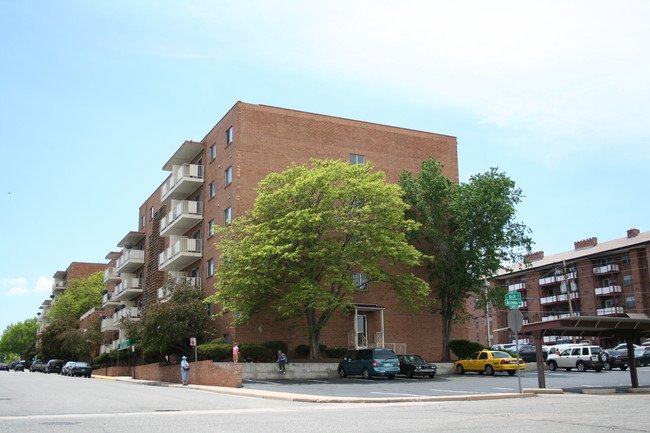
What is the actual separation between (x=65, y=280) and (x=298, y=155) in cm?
8167

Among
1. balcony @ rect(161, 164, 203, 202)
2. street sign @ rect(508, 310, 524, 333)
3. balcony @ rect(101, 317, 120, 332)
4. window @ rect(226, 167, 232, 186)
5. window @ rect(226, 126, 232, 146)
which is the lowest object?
street sign @ rect(508, 310, 524, 333)

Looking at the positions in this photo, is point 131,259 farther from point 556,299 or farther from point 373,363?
point 556,299

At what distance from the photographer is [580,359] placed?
39.4 metres

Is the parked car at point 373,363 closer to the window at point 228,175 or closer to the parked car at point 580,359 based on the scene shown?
the parked car at point 580,359

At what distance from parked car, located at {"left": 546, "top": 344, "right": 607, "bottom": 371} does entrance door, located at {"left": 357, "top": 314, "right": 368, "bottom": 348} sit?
12.1 m

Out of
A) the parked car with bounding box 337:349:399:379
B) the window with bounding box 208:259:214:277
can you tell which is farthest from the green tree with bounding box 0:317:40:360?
the parked car with bounding box 337:349:399:379

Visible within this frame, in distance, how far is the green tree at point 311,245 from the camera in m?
35.1

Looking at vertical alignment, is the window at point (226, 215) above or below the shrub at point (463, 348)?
above

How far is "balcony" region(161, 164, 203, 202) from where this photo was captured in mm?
48531

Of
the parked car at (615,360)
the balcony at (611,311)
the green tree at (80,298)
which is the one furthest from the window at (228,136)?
the balcony at (611,311)

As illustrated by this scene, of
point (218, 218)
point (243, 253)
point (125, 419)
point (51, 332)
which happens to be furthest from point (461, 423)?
point (51, 332)

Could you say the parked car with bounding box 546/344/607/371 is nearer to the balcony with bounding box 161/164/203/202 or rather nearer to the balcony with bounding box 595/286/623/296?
the balcony with bounding box 161/164/203/202

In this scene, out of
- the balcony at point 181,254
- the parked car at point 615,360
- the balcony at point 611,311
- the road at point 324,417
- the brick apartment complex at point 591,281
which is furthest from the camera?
the balcony at point 611,311

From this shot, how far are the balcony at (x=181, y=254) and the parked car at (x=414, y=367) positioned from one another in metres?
18.3
